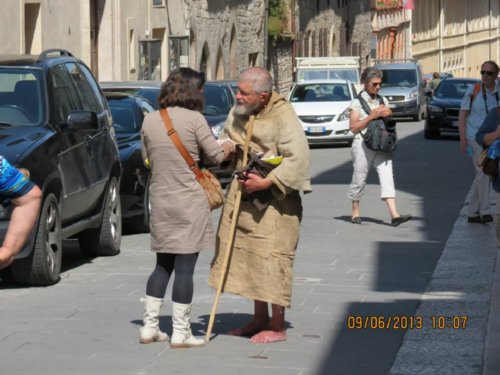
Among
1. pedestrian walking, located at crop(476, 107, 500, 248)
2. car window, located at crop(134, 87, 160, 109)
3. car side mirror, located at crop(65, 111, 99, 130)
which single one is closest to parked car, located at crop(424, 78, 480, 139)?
car window, located at crop(134, 87, 160, 109)

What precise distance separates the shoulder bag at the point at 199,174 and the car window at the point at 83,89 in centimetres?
433

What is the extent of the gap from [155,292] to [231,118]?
113cm

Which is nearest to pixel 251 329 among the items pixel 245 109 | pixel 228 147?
pixel 228 147

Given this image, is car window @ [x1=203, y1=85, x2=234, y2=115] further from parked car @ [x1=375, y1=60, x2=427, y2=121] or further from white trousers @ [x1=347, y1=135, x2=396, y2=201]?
parked car @ [x1=375, y1=60, x2=427, y2=121]

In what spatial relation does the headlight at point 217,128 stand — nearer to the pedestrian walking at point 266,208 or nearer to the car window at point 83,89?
the car window at point 83,89

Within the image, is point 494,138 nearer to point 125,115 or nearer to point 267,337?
point 267,337

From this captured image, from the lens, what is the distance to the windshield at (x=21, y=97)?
445 inches

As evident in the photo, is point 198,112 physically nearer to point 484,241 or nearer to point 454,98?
point 484,241

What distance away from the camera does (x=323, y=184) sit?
2089 centimetres

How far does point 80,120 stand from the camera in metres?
11.2

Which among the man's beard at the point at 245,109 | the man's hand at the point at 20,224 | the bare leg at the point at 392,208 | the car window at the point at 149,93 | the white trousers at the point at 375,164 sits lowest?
the bare leg at the point at 392,208

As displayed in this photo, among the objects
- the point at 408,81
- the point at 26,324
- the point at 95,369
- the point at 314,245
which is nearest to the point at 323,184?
the point at 314,245

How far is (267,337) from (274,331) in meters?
0.09

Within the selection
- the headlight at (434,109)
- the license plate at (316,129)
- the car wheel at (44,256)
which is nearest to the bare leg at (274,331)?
the car wheel at (44,256)
